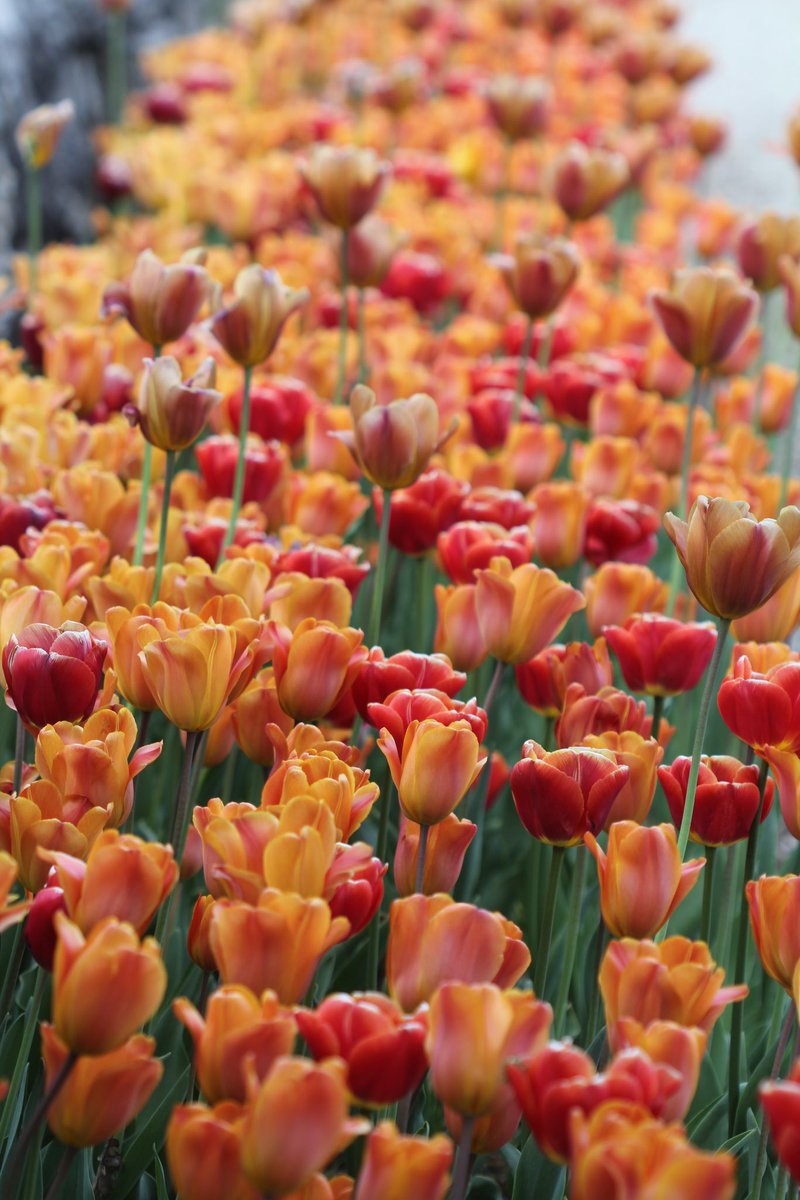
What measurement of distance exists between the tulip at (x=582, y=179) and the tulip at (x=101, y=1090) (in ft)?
6.87

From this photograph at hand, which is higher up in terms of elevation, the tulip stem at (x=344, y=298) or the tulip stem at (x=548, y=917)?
the tulip stem at (x=344, y=298)

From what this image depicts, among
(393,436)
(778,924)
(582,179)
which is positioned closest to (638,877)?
(778,924)

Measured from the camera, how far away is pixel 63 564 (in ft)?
4.52

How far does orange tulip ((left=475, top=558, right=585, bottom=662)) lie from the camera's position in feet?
4.38

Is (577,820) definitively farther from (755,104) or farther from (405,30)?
(755,104)

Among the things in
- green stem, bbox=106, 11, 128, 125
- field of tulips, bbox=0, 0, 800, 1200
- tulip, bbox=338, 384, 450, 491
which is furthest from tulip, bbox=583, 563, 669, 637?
green stem, bbox=106, 11, 128, 125

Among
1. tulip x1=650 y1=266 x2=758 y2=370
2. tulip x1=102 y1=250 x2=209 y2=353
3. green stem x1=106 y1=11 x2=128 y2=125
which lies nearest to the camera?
tulip x1=102 y1=250 x2=209 y2=353

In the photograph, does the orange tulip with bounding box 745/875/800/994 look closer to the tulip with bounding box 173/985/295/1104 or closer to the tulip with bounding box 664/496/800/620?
the tulip with bounding box 664/496/800/620

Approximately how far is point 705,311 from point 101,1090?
1.25 meters

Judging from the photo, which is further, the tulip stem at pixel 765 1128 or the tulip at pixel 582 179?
the tulip at pixel 582 179

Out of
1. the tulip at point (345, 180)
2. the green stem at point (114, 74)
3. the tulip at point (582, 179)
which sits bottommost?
the tulip at point (345, 180)

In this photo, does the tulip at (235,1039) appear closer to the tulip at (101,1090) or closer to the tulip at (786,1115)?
the tulip at (101,1090)

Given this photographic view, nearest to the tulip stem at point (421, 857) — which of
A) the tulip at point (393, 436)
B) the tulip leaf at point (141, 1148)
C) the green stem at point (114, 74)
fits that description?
the tulip leaf at point (141, 1148)

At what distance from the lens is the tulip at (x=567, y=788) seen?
107 cm
